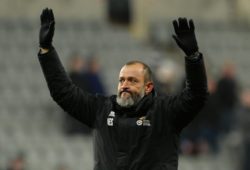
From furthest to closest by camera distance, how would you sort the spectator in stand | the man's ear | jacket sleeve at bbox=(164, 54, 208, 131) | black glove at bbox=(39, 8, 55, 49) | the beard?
the spectator in stand < black glove at bbox=(39, 8, 55, 49) < the man's ear < the beard < jacket sleeve at bbox=(164, 54, 208, 131)

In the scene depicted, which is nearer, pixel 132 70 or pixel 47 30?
pixel 132 70

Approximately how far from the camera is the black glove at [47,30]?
737 cm

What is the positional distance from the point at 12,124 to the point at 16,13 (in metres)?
4.00

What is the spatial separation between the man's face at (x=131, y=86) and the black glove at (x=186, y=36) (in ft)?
1.20

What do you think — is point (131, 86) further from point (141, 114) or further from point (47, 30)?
point (47, 30)

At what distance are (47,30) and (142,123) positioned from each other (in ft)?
3.09

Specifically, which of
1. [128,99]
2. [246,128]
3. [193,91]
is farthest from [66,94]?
[246,128]

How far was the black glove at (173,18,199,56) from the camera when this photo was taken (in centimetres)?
700

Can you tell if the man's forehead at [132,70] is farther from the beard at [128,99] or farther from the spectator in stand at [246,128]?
the spectator in stand at [246,128]

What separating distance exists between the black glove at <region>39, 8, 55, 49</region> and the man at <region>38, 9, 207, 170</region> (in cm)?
27

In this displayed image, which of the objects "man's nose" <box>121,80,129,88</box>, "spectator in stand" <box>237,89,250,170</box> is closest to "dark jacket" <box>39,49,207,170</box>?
"man's nose" <box>121,80,129,88</box>

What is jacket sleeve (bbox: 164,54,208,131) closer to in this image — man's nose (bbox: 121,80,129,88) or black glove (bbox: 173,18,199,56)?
black glove (bbox: 173,18,199,56)

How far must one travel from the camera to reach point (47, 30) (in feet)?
24.3

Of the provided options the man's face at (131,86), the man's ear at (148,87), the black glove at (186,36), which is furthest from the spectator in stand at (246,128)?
the black glove at (186,36)
